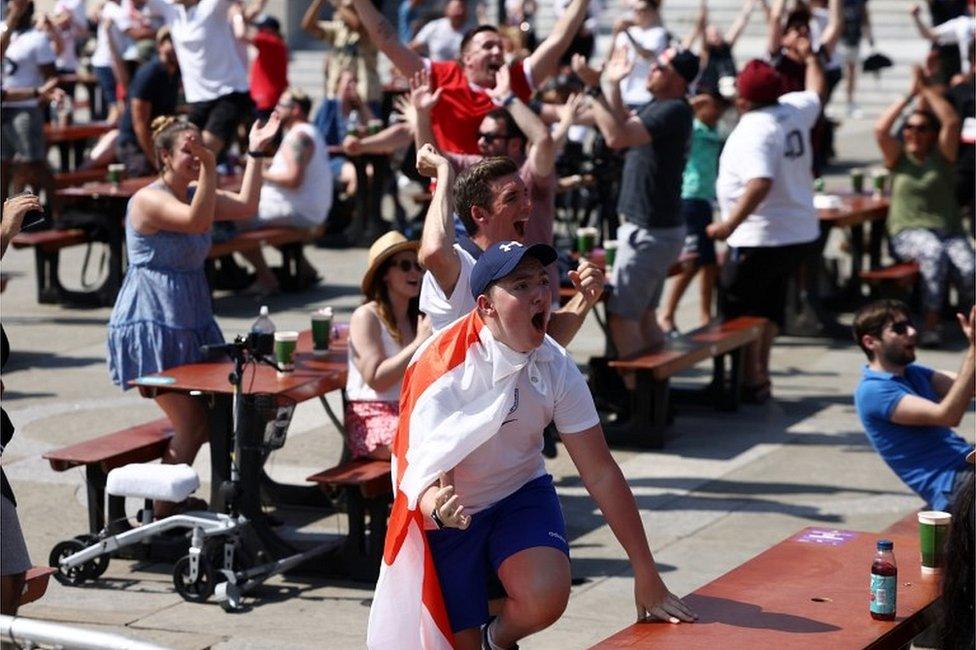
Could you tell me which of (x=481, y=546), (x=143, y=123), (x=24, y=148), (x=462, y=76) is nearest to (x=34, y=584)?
(x=481, y=546)

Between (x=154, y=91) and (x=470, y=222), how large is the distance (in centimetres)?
892

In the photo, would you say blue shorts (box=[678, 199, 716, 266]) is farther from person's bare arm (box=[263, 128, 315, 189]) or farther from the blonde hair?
the blonde hair

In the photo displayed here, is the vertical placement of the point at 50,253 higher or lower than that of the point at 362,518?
higher

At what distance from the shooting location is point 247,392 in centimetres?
764

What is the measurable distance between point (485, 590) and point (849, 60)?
19.8 meters

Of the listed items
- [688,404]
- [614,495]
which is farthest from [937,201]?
[614,495]

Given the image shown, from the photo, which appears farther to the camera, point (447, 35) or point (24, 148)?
point (447, 35)

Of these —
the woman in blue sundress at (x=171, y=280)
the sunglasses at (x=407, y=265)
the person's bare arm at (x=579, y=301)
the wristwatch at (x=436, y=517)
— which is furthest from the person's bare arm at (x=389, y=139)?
the wristwatch at (x=436, y=517)

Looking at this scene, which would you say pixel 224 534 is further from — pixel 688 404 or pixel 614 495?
pixel 688 404

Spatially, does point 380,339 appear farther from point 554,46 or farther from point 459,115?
point 554,46

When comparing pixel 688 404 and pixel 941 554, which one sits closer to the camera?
pixel 941 554

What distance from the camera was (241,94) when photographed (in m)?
14.9

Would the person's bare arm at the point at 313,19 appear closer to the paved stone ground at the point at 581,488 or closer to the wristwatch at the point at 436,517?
the paved stone ground at the point at 581,488

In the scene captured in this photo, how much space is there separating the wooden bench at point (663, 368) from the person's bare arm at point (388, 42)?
1.91 meters
